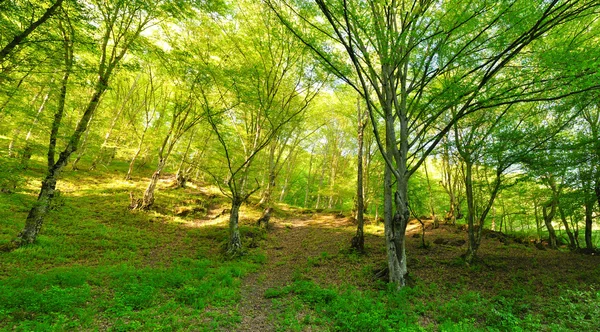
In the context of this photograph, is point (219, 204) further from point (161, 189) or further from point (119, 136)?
point (119, 136)

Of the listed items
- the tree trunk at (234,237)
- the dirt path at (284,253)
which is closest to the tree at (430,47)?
the dirt path at (284,253)

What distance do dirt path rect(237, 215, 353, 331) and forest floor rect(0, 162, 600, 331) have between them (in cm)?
5

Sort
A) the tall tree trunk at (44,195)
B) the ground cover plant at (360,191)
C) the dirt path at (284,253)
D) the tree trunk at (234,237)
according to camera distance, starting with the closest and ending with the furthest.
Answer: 1. the ground cover plant at (360,191)
2. the dirt path at (284,253)
3. the tall tree trunk at (44,195)
4. the tree trunk at (234,237)

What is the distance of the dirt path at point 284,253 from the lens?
5273 mm

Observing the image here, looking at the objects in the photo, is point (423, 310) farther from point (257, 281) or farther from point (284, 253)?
point (284, 253)

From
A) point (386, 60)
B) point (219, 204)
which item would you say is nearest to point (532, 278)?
point (386, 60)

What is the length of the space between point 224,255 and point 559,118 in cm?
1354

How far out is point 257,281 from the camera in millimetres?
Result: 7465

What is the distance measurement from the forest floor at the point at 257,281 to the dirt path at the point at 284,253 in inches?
2.1

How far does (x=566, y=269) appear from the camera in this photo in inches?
321

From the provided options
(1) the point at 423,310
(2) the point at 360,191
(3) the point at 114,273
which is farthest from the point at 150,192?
(1) the point at 423,310

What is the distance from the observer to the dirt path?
527 centimetres

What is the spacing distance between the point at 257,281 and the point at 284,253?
3385 mm

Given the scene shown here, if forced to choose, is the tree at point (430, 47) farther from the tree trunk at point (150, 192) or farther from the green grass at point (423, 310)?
the tree trunk at point (150, 192)
